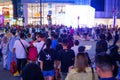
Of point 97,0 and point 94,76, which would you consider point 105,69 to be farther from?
point 97,0

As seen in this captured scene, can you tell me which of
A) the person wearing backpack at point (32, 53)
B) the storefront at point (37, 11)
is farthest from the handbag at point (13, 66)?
the storefront at point (37, 11)

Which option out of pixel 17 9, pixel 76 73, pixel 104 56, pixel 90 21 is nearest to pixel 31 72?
pixel 76 73

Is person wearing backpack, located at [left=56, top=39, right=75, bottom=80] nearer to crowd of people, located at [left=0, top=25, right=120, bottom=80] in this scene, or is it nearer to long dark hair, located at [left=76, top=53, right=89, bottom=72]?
crowd of people, located at [left=0, top=25, right=120, bottom=80]

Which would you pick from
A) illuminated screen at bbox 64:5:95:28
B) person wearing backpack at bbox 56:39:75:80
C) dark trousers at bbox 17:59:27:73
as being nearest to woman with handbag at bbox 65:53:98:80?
person wearing backpack at bbox 56:39:75:80

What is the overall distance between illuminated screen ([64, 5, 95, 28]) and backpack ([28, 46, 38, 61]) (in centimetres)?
3880

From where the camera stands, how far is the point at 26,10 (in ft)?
216

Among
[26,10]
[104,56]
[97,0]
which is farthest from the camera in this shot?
[97,0]

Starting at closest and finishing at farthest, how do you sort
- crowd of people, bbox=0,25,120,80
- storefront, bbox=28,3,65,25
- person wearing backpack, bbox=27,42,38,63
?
1. crowd of people, bbox=0,25,120,80
2. person wearing backpack, bbox=27,42,38,63
3. storefront, bbox=28,3,65,25

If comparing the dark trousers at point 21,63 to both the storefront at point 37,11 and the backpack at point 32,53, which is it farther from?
the storefront at point 37,11

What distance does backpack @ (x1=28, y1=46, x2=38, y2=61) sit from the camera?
419 inches

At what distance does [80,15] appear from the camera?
50406mm

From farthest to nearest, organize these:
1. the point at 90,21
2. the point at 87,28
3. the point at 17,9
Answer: the point at 17,9 < the point at 90,21 < the point at 87,28

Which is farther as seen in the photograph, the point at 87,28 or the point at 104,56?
the point at 87,28

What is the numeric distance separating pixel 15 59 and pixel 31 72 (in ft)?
24.9
